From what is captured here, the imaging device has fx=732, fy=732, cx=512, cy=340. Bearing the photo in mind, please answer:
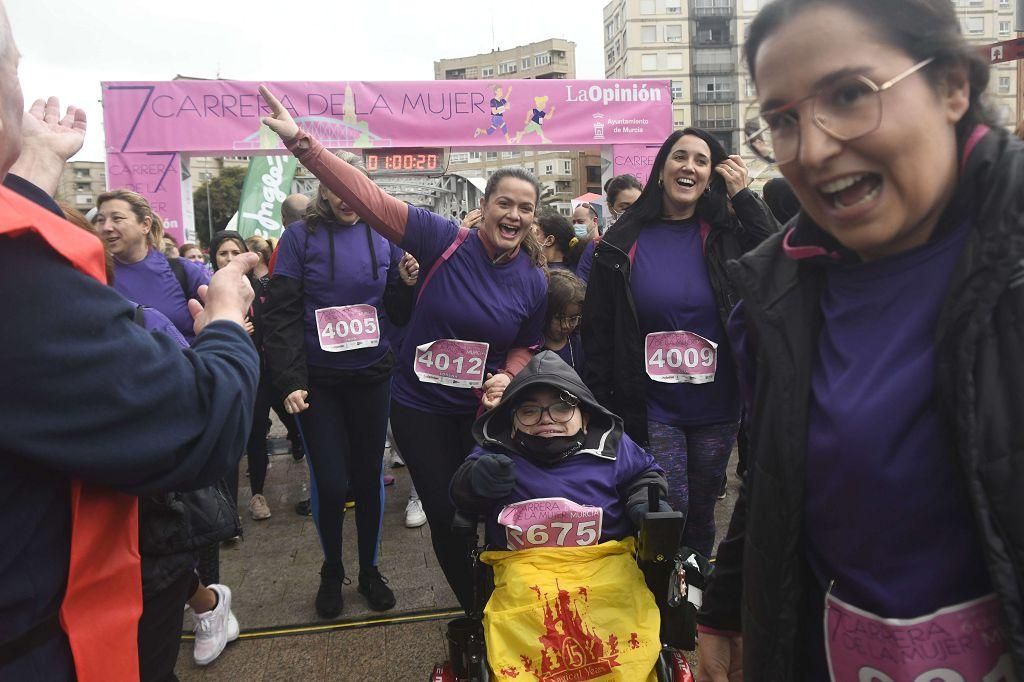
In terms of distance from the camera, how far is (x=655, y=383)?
123 inches

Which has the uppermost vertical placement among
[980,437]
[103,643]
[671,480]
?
[980,437]

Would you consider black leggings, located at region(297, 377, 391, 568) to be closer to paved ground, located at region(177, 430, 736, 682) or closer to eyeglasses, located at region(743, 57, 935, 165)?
paved ground, located at region(177, 430, 736, 682)

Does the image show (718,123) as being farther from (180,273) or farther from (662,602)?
(662,602)

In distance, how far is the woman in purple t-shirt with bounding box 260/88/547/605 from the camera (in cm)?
315

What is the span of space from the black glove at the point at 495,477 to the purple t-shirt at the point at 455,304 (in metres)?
0.82

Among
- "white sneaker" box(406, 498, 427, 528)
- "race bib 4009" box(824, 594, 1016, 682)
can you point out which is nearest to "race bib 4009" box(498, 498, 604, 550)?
"race bib 4009" box(824, 594, 1016, 682)

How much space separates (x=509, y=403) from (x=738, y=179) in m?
1.38

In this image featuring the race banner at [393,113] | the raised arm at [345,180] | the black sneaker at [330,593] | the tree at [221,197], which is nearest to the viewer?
the raised arm at [345,180]

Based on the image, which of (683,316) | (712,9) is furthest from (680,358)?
(712,9)

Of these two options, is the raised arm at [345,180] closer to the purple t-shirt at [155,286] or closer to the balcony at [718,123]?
the purple t-shirt at [155,286]

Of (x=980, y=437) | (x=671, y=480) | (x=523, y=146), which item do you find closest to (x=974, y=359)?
(x=980, y=437)

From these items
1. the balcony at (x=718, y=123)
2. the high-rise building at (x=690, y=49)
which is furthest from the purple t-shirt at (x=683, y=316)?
the high-rise building at (x=690, y=49)

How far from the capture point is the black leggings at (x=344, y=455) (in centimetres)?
353

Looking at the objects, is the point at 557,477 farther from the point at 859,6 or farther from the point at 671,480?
the point at 859,6
